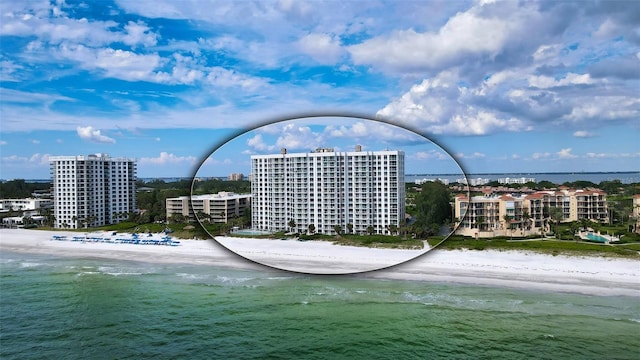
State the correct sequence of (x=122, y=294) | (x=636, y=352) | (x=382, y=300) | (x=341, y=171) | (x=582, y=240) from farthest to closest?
(x=582, y=240)
(x=122, y=294)
(x=382, y=300)
(x=341, y=171)
(x=636, y=352)

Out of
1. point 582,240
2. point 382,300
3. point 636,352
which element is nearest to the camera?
point 636,352

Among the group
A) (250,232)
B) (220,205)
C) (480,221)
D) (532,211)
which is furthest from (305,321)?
(532,211)

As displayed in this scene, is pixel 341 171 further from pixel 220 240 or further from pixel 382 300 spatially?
pixel 382 300

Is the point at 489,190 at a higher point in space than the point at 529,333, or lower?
higher

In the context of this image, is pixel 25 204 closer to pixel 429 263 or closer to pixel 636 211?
pixel 429 263

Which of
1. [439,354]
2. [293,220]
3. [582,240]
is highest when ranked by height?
[293,220]

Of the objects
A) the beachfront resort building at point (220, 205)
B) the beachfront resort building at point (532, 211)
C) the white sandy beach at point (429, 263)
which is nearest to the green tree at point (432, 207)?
the white sandy beach at point (429, 263)

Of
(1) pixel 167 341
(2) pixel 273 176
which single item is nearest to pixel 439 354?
(2) pixel 273 176

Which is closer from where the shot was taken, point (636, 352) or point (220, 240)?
point (636, 352)
